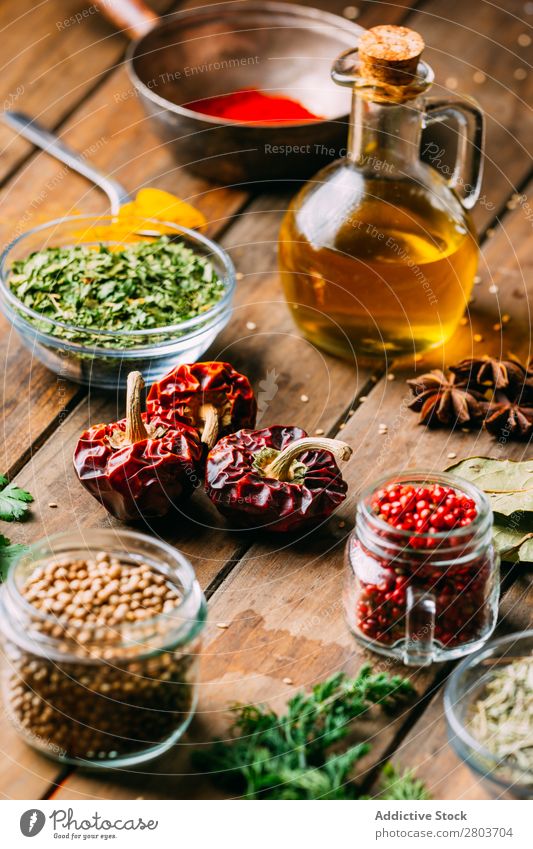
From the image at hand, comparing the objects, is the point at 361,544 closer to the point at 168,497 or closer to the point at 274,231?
the point at 168,497

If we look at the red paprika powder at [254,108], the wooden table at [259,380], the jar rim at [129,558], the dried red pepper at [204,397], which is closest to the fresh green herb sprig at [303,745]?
the wooden table at [259,380]

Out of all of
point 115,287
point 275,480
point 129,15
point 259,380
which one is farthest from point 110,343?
point 129,15

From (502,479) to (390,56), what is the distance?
0.67 metres

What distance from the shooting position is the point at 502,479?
1.64 m

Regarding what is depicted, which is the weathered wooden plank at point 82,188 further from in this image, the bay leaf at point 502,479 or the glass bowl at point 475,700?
the glass bowl at point 475,700

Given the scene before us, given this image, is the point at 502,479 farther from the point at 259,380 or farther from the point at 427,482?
the point at 259,380

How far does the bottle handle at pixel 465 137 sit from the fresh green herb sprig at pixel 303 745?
0.93 metres

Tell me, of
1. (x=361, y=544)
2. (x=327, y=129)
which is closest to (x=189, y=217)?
(x=327, y=129)

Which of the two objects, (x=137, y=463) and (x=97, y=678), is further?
(x=137, y=463)

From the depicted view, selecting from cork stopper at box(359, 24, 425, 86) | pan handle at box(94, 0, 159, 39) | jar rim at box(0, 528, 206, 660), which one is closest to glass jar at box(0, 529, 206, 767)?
jar rim at box(0, 528, 206, 660)

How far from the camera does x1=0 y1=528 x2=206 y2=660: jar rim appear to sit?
48.5 inches

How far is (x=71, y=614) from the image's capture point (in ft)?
4.29

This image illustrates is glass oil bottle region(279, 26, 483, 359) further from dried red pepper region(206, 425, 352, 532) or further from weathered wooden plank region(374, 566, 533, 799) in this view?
weathered wooden plank region(374, 566, 533, 799)

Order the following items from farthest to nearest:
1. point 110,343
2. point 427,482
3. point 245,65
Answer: point 245,65 → point 110,343 → point 427,482
